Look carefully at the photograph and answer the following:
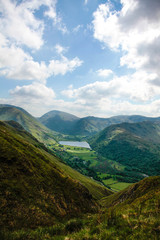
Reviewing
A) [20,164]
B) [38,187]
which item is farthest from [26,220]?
[20,164]

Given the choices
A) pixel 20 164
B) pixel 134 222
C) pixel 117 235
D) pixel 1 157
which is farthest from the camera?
pixel 20 164

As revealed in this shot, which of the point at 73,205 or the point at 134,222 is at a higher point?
→ the point at 134,222

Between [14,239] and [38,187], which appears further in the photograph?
[38,187]

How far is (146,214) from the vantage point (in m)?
12.0

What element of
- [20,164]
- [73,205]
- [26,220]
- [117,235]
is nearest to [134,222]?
[117,235]

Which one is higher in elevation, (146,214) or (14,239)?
(146,214)

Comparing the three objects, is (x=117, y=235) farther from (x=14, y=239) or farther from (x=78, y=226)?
(x=14, y=239)

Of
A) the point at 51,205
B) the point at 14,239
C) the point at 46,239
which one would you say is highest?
the point at 46,239

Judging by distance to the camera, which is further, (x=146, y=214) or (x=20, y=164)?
(x=20, y=164)

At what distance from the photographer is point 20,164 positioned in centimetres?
3569

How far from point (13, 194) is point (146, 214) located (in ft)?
76.2

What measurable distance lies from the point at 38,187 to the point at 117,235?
2813 cm

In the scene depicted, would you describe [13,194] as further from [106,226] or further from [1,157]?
[106,226]

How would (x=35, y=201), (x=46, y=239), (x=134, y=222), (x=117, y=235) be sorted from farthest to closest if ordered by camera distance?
1. (x=35, y=201)
2. (x=46, y=239)
3. (x=134, y=222)
4. (x=117, y=235)
